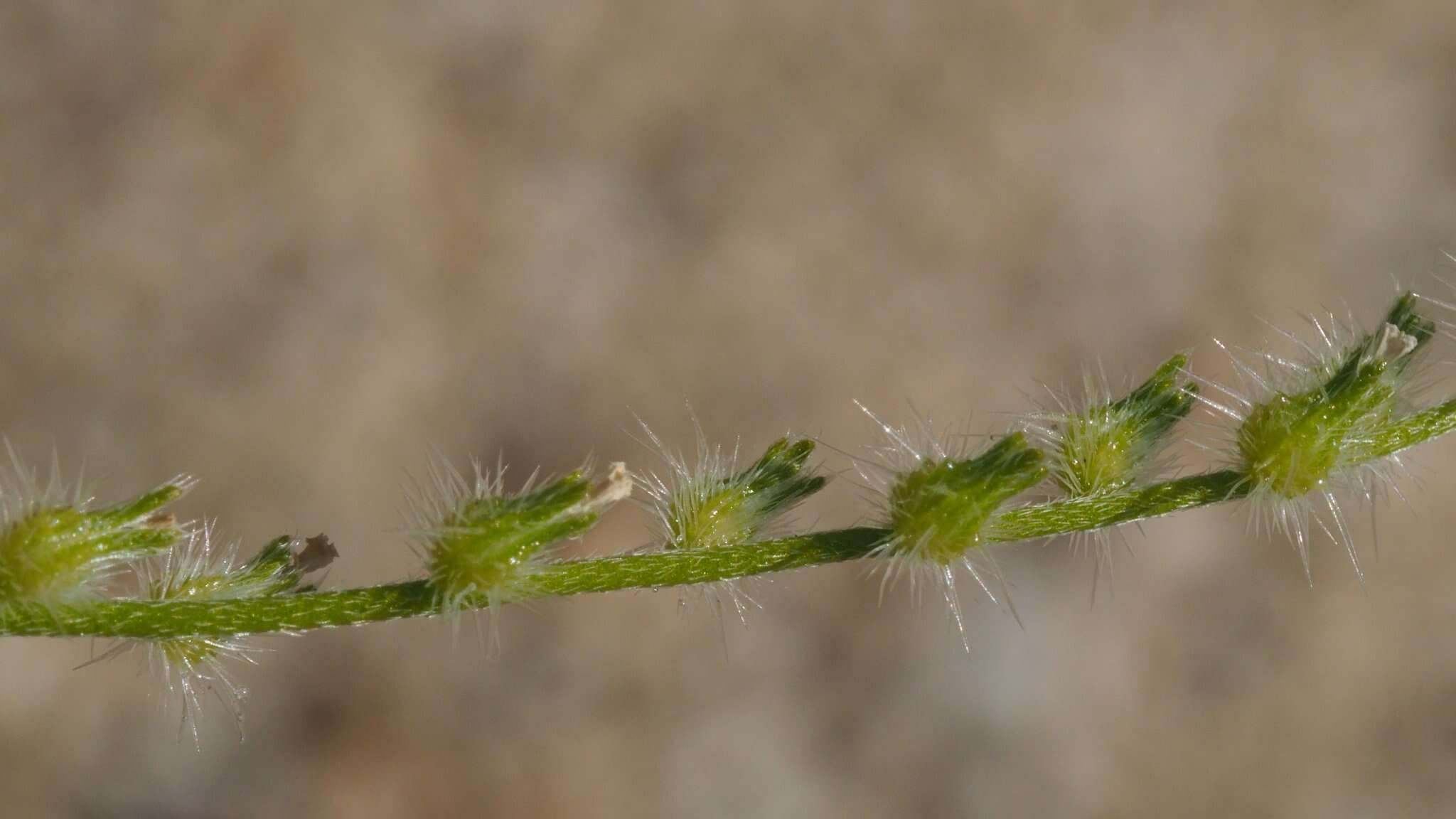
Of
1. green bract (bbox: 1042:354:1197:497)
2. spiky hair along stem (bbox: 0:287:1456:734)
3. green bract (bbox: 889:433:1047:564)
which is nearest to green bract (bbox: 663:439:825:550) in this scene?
spiky hair along stem (bbox: 0:287:1456:734)

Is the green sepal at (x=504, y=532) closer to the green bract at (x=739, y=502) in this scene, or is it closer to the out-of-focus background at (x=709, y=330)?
the green bract at (x=739, y=502)

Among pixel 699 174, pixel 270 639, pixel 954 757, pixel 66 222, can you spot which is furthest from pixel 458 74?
pixel 954 757

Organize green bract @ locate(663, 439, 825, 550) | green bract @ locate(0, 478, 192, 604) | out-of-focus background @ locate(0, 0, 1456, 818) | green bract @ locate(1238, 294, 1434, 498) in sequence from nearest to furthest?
green bract @ locate(0, 478, 192, 604) < green bract @ locate(1238, 294, 1434, 498) < green bract @ locate(663, 439, 825, 550) < out-of-focus background @ locate(0, 0, 1456, 818)

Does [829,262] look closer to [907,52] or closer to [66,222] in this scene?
[907,52]

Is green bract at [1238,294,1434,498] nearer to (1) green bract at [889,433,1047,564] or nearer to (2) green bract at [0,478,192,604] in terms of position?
(1) green bract at [889,433,1047,564]

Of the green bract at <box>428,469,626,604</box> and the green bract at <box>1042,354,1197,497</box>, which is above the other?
the green bract at <box>1042,354,1197,497</box>

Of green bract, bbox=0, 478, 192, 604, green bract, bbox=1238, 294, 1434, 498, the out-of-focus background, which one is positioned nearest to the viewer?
green bract, bbox=0, 478, 192, 604

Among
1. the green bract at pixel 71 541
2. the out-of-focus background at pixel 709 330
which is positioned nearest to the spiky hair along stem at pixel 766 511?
the green bract at pixel 71 541

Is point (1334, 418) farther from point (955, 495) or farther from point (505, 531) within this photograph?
point (505, 531)
